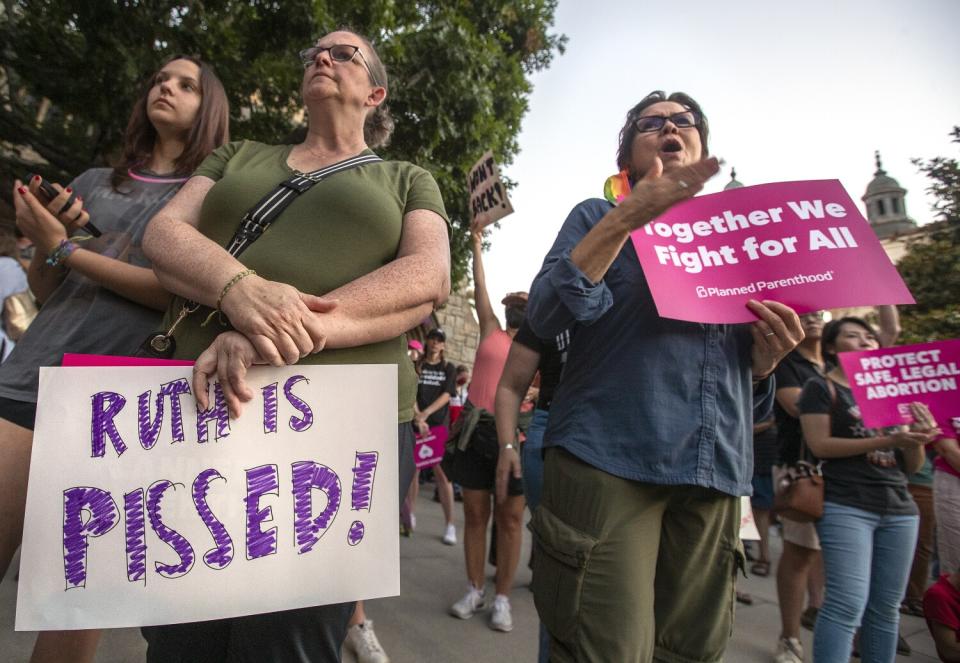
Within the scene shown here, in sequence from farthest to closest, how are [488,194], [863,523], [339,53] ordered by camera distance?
[488,194]
[863,523]
[339,53]

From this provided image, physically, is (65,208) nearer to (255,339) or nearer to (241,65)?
(255,339)

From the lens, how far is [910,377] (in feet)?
8.36

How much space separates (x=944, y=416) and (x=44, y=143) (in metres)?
7.70

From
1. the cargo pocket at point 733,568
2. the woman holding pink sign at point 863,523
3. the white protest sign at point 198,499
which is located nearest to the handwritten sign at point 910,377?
the woman holding pink sign at point 863,523

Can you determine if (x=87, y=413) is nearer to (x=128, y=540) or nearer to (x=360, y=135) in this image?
(x=128, y=540)

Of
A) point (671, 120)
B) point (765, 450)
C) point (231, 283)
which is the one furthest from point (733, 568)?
point (765, 450)

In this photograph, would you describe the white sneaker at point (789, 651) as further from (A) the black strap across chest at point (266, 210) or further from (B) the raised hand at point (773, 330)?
(A) the black strap across chest at point (266, 210)

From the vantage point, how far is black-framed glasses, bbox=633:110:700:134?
5.56ft

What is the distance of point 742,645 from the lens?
3260 mm

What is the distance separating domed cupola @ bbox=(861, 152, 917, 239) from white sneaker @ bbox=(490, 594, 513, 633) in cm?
5082

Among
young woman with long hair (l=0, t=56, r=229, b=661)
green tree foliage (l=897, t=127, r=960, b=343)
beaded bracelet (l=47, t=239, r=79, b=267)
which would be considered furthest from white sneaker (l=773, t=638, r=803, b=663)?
green tree foliage (l=897, t=127, r=960, b=343)

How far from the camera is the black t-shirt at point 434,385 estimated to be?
6379 millimetres

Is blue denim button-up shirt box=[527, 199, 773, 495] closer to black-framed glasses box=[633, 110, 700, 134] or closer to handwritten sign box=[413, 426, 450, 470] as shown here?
black-framed glasses box=[633, 110, 700, 134]

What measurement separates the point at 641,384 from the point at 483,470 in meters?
2.22
